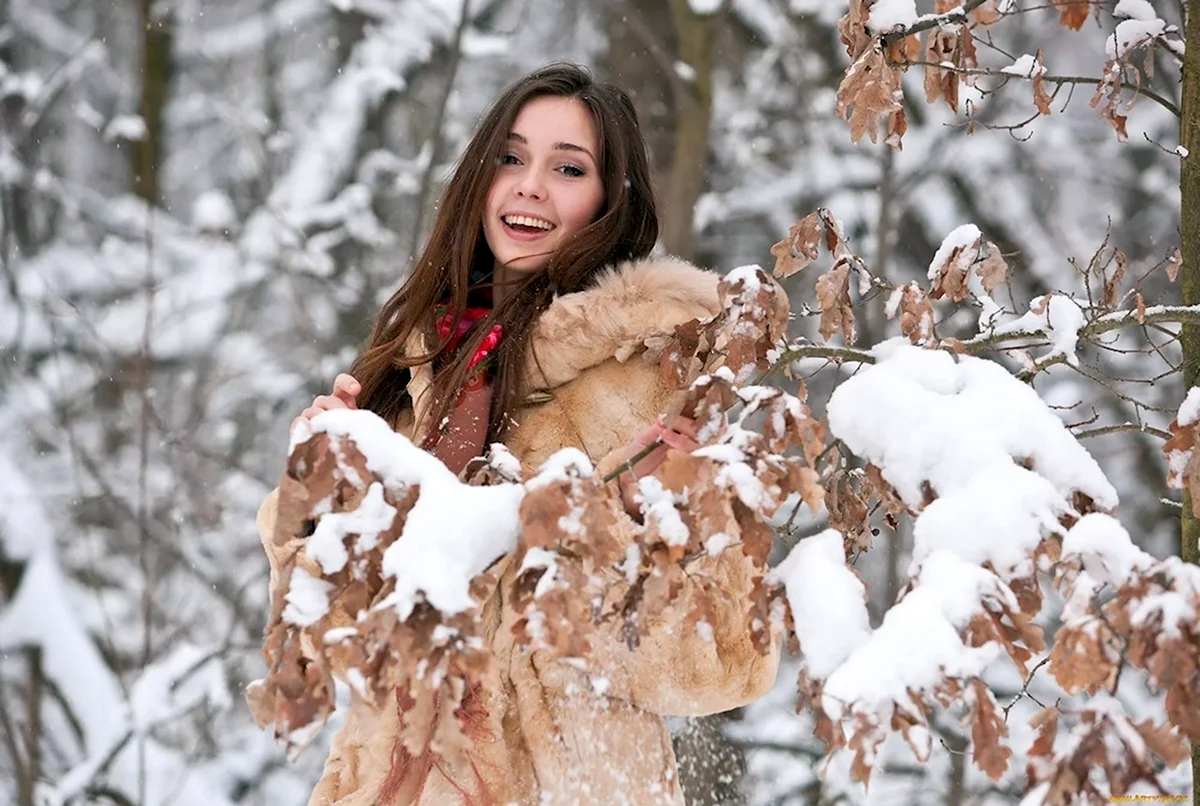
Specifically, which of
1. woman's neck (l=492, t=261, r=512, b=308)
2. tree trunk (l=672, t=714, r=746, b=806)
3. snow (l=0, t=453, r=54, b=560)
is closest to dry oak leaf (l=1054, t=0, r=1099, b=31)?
woman's neck (l=492, t=261, r=512, b=308)

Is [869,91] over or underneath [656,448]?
over

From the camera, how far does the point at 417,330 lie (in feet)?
8.89

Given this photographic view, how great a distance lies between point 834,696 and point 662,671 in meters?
0.89

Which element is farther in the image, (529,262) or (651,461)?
(529,262)

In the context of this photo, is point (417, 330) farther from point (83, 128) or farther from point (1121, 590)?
point (83, 128)

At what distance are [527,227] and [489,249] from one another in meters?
0.17

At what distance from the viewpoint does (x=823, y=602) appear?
5.02ft

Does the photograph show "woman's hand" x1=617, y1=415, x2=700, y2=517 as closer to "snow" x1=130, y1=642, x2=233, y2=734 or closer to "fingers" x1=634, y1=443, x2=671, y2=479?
"fingers" x1=634, y1=443, x2=671, y2=479

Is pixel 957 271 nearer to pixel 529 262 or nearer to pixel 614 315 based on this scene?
pixel 614 315

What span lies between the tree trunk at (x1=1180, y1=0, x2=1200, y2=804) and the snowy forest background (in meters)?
4.15

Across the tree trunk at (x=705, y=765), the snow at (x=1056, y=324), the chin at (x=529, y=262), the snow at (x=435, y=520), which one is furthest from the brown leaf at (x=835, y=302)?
the tree trunk at (x=705, y=765)

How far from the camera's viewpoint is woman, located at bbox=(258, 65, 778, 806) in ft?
7.50

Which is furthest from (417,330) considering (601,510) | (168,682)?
(168,682)

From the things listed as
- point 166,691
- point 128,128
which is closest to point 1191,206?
point 166,691
